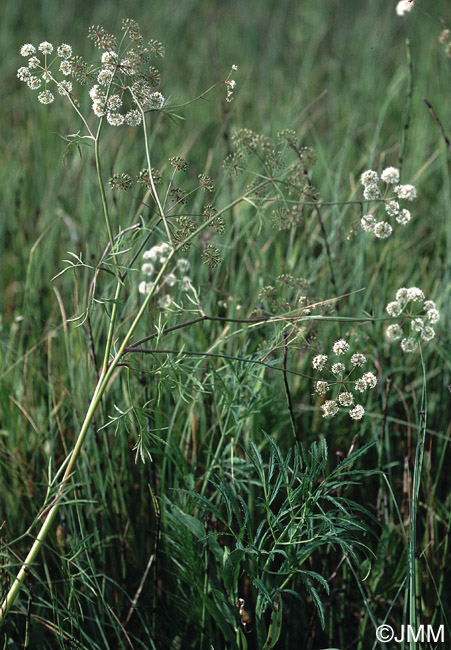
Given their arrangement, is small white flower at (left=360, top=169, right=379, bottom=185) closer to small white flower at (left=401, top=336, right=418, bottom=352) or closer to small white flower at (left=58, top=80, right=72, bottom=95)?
small white flower at (left=401, top=336, right=418, bottom=352)

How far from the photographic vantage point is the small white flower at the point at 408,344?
1191mm

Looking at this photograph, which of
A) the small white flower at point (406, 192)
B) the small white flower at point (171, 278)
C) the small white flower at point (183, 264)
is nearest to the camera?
the small white flower at point (406, 192)

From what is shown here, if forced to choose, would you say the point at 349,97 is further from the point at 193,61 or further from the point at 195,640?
the point at 195,640

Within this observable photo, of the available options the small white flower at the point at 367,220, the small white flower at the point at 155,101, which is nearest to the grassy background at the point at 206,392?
the small white flower at the point at 367,220

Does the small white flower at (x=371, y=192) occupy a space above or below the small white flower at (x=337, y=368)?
above

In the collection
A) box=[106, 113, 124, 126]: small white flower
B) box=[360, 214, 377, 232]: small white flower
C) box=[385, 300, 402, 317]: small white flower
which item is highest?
box=[106, 113, 124, 126]: small white flower

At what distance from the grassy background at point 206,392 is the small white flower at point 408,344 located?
0.40 ft

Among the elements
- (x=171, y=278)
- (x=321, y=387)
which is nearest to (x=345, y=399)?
(x=321, y=387)

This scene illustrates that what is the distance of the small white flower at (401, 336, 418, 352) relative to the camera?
46.9 inches

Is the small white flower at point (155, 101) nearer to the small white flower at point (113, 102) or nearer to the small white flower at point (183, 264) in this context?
the small white flower at point (113, 102)

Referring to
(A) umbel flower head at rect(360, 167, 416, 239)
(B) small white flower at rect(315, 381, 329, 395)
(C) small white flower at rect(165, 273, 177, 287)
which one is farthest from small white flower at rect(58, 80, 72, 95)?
(B) small white flower at rect(315, 381, 329, 395)

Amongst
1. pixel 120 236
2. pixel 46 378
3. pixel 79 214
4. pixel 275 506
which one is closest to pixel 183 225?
pixel 120 236

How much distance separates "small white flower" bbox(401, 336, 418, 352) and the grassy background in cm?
12

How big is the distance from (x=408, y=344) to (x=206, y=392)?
383mm
